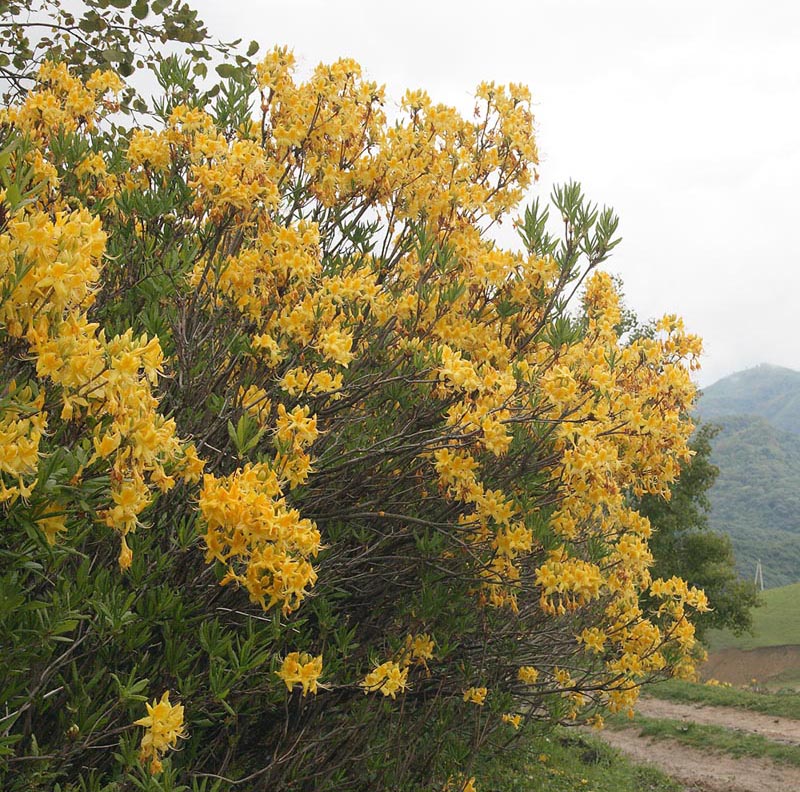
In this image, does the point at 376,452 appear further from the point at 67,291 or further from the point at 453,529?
the point at 67,291

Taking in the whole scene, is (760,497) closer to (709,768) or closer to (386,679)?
(709,768)

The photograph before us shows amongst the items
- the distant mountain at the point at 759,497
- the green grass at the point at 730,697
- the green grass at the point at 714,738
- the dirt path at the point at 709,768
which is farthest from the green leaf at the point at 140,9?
the distant mountain at the point at 759,497

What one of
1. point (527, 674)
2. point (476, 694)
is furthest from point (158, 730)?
point (527, 674)

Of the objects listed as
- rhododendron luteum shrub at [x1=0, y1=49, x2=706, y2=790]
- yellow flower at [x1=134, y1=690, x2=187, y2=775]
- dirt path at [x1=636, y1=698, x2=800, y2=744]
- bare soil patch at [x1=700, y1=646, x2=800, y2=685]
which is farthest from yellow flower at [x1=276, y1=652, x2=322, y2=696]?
bare soil patch at [x1=700, y1=646, x2=800, y2=685]

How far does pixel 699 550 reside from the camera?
954 inches

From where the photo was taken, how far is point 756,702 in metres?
15.7

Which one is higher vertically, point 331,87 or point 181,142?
point 331,87

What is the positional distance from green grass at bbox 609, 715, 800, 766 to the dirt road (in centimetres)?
16

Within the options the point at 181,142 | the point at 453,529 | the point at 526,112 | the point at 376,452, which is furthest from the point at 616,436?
the point at 181,142

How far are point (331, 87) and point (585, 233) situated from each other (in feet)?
4.87

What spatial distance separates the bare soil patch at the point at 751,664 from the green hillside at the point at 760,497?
48259 mm

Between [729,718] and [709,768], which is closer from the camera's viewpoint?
[709,768]

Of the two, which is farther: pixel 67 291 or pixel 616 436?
pixel 616 436

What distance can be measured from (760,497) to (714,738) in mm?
126627
